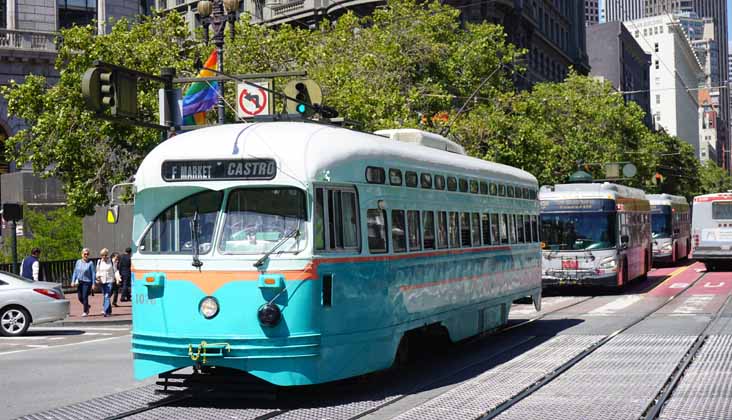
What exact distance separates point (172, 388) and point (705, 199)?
103 ft

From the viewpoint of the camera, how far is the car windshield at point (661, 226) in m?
44.3

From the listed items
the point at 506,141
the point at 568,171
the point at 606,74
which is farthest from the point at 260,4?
the point at 606,74

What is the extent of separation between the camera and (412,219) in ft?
41.0

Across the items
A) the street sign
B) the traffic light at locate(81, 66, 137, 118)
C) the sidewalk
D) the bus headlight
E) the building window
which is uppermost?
the building window

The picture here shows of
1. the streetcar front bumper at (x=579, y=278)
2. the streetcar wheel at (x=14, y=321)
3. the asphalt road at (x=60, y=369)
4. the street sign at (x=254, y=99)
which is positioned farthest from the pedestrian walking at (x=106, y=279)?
the streetcar front bumper at (x=579, y=278)

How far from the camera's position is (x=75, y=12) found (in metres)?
48.8

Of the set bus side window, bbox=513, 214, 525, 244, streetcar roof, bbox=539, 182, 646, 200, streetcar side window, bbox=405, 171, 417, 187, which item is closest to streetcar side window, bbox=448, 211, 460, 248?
streetcar side window, bbox=405, 171, 417, 187

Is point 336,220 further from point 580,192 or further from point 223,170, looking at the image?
point 580,192

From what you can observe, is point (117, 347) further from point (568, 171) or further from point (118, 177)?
point (568, 171)

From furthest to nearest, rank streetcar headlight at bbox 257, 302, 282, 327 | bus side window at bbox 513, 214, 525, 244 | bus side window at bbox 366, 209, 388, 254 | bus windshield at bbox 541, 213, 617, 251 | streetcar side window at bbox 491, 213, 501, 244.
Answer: bus windshield at bbox 541, 213, 617, 251, bus side window at bbox 513, 214, 525, 244, streetcar side window at bbox 491, 213, 501, 244, bus side window at bbox 366, 209, 388, 254, streetcar headlight at bbox 257, 302, 282, 327

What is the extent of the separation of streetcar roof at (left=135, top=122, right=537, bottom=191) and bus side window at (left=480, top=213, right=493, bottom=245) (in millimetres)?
4040

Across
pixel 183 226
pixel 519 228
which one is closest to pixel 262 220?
pixel 183 226

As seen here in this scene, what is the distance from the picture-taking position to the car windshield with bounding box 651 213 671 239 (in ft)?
145

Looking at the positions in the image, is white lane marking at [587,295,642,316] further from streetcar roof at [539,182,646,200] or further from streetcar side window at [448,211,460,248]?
streetcar side window at [448,211,460,248]
